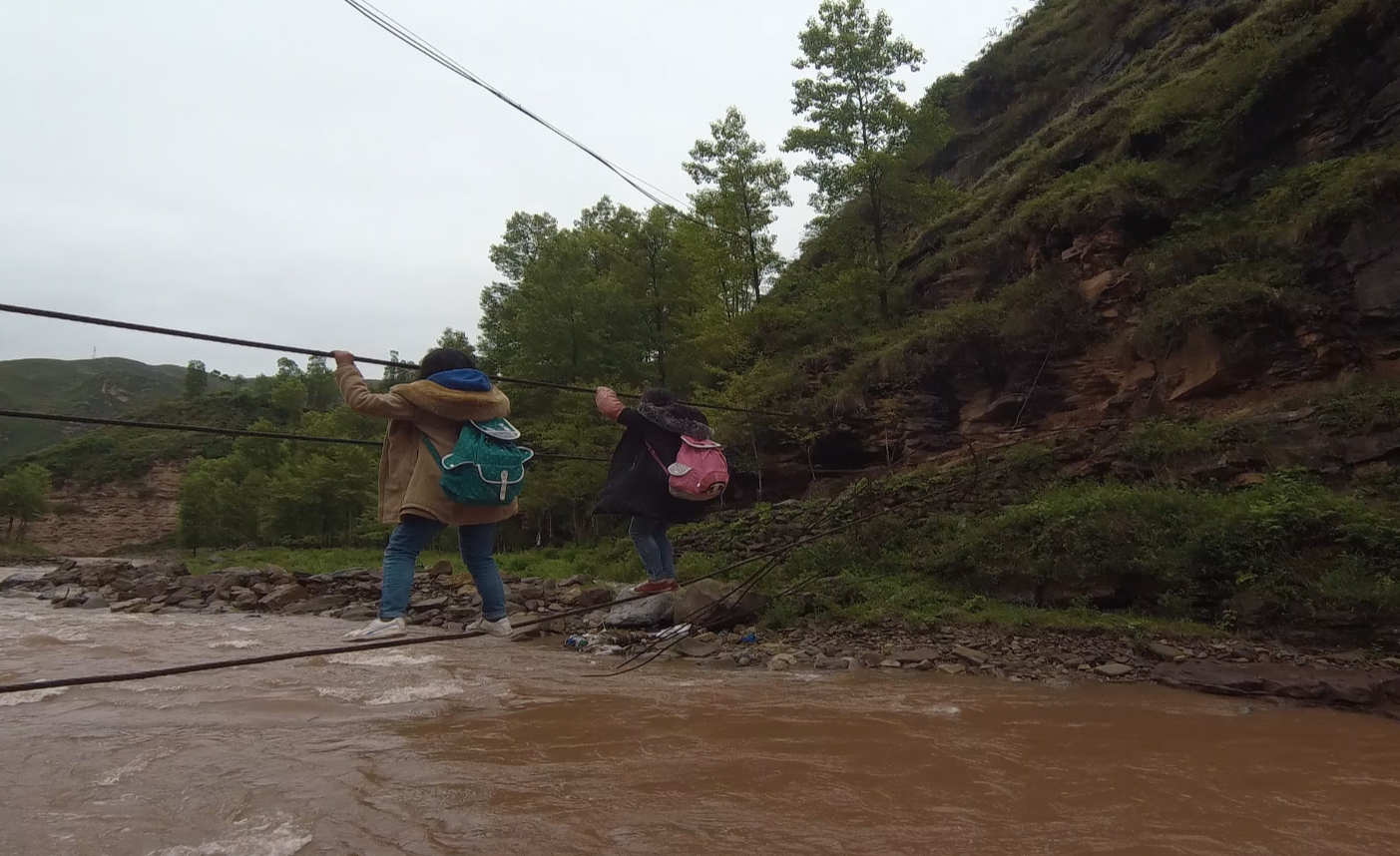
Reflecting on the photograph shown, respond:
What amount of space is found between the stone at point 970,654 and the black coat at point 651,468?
12.6 feet

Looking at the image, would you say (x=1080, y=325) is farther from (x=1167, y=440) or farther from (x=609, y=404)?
(x=609, y=404)

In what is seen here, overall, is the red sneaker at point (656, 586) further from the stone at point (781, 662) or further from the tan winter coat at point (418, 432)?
the stone at point (781, 662)

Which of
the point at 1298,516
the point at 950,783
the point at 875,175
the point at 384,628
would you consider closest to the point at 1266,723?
the point at 950,783

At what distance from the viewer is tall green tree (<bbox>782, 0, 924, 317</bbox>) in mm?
17219

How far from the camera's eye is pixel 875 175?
16.7 m

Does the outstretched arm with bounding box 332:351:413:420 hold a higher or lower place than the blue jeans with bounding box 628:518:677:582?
higher

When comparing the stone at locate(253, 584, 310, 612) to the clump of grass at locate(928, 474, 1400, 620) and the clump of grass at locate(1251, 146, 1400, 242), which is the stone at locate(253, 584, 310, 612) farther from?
the clump of grass at locate(1251, 146, 1400, 242)

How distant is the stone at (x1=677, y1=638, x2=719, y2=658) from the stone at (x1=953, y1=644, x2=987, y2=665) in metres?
2.43

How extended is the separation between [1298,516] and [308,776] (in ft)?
28.2

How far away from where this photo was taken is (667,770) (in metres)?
3.40

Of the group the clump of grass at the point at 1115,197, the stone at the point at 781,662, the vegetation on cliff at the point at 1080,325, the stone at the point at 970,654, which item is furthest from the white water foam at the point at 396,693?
the clump of grass at the point at 1115,197

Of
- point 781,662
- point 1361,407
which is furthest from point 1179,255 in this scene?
point 781,662

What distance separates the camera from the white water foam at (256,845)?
2449mm

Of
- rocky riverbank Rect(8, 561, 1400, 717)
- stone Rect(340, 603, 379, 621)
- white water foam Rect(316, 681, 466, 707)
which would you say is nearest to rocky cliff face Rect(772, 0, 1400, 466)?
rocky riverbank Rect(8, 561, 1400, 717)
